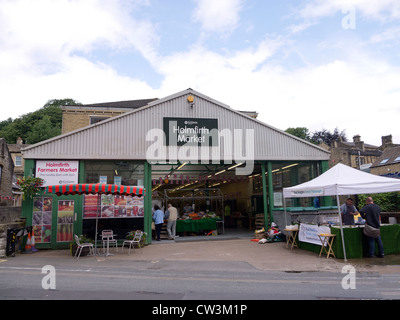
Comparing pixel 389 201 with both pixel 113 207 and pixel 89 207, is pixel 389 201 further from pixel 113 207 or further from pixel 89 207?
pixel 89 207

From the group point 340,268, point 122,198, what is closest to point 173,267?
point 340,268

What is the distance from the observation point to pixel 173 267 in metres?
9.93

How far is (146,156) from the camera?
15.8 metres

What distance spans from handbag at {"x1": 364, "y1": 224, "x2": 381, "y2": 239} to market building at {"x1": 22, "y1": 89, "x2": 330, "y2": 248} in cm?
461

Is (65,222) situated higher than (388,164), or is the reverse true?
(388,164)

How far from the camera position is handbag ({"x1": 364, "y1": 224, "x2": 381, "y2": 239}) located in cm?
1045

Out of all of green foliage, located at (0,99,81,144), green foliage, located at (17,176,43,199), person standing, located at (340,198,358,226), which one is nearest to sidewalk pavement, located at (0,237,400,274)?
person standing, located at (340,198,358,226)

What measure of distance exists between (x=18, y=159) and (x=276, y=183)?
3814cm

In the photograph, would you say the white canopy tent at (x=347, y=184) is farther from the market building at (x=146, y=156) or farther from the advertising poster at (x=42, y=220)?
the advertising poster at (x=42, y=220)

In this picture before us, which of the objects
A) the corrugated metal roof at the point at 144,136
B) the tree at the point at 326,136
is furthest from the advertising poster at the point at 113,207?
the tree at the point at 326,136

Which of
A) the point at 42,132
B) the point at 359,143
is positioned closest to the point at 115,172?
the point at 359,143

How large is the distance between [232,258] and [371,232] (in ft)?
15.2

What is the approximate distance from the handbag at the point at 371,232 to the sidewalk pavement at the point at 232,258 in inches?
29.8
